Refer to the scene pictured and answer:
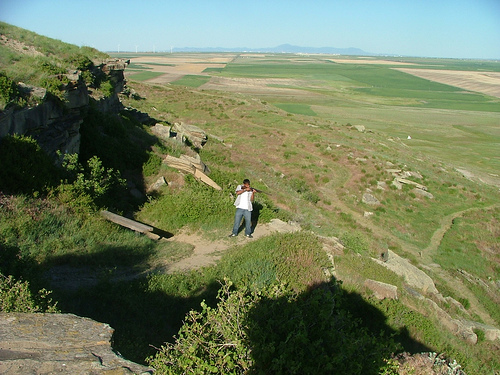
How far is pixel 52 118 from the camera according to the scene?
1291cm

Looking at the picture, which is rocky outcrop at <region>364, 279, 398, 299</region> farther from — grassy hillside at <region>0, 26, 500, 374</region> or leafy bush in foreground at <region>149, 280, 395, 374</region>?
leafy bush in foreground at <region>149, 280, 395, 374</region>

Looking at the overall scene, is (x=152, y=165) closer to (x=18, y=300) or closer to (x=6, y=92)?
(x=6, y=92)

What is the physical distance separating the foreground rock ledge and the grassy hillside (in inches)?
20.5

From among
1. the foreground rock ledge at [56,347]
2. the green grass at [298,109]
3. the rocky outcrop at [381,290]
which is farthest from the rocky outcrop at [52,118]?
the green grass at [298,109]

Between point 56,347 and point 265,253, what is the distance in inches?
255

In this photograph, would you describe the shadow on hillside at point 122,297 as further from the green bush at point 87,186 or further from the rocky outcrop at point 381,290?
the rocky outcrop at point 381,290

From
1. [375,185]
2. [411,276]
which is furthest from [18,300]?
[375,185]

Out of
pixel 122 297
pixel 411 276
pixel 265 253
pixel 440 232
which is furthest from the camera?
pixel 440 232

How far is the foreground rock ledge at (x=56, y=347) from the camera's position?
13.1 ft

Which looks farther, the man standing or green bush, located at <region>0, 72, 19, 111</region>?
the man standing

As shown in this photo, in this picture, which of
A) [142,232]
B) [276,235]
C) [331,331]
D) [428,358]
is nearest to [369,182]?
[276,235]

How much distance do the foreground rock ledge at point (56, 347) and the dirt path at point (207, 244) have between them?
15.9 feet

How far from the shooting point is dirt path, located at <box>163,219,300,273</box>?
10234 mm

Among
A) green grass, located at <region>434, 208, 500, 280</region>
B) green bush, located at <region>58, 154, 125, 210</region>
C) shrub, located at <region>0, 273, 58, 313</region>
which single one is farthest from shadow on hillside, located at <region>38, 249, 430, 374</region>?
green grass, located at <region>434, 208, 500, 280</region>
